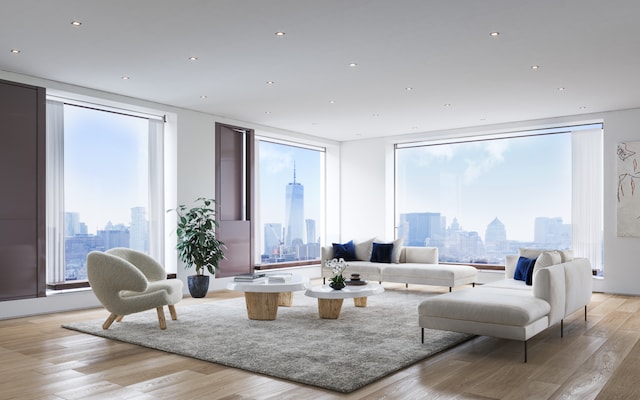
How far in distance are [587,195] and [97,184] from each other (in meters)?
7.21

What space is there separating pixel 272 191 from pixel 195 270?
2.50 m

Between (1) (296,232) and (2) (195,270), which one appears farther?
(1) (296,232)

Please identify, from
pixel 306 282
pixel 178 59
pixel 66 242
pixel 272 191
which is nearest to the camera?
pixel 178 59

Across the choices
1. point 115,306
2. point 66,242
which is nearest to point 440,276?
point 115,306

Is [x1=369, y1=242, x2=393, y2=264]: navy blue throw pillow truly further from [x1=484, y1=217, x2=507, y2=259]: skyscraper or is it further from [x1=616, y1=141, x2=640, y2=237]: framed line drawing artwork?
[x1=616, y1=141, x2=640, y2=237]: framed line drawing artwork

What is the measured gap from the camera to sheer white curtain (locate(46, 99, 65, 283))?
6.64m

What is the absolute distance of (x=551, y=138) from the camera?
9.05 meters

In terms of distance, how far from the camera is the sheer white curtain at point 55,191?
21.8 ft

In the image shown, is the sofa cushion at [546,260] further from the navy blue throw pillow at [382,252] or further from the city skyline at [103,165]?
the city skyline at [103,165]

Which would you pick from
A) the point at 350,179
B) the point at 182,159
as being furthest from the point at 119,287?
the point at 350,179

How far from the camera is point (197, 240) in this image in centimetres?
768

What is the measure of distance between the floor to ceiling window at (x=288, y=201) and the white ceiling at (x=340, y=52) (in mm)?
2059

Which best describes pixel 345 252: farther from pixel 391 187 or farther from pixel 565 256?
pixel 565 256

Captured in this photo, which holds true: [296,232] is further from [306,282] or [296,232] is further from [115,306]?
[115,306]
